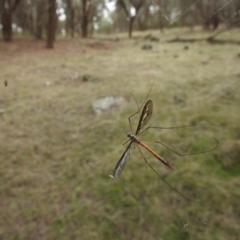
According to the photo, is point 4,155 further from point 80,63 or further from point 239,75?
point 80,63

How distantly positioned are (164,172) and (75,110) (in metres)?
1.56

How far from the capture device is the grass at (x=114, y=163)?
160 centimetres

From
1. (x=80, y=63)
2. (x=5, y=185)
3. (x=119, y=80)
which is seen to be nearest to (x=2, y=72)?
(x=80, y=63)

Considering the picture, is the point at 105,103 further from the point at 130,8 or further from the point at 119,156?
the point at 130,8

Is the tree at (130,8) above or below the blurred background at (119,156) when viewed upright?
above

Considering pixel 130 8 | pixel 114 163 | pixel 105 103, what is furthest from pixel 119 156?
pixel 130 8

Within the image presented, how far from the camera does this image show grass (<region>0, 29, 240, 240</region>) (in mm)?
1604

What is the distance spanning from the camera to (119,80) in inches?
149

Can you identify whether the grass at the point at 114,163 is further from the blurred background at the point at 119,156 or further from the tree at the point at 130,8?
the tree at the point at 130,8

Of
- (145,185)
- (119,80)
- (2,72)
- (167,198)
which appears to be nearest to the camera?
(167,198)

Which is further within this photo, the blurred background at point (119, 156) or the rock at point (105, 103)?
the rock at point (105, 103)

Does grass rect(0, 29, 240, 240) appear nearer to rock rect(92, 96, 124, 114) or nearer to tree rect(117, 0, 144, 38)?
rock rect(92, 96, 124, 114)

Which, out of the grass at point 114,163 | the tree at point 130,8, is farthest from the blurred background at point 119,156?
the tree at point 130,8

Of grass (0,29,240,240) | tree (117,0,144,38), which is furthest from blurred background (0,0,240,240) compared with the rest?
tree (117,0,144,38)
